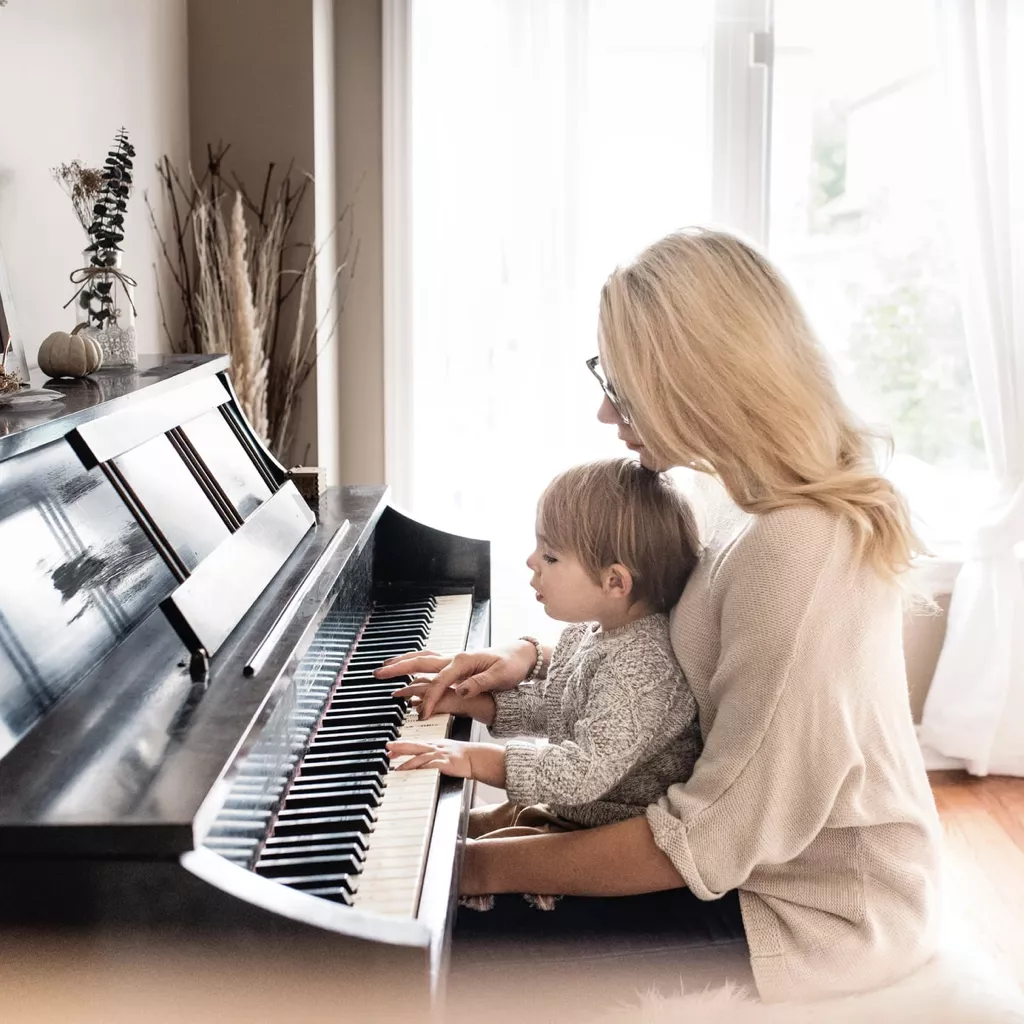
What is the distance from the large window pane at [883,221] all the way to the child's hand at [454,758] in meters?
2.37

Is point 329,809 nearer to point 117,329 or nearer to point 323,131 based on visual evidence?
point 117,329

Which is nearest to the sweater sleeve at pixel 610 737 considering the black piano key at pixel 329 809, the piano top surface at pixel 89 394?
the black piano key at pixel 329 809

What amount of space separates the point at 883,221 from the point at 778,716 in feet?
8.30

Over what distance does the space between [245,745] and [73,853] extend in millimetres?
204

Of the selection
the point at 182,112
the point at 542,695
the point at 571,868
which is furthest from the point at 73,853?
the point at 182,112

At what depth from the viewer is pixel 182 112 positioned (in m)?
2.90

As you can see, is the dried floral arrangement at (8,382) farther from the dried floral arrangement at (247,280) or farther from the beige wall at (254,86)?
the beige wall at (254,86)

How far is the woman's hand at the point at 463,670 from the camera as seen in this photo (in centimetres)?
163

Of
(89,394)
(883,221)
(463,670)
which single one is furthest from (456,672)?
(883,221)

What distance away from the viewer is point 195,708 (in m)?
1.13

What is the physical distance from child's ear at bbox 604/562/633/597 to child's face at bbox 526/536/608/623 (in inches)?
0.6

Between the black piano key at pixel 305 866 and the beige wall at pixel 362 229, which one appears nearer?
the black piano key at pixel 305 866

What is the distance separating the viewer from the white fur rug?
4.21ft

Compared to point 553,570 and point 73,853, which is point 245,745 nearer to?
point 73,853
